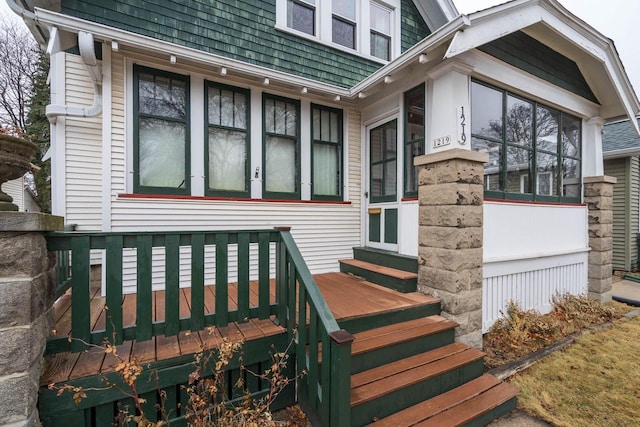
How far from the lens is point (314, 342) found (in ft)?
6.88

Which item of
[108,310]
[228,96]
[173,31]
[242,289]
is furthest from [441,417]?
[173,31]

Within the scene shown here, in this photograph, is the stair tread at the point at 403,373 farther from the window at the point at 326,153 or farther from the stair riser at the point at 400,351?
the window at the point at 326,153

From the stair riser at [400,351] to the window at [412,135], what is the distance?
1733 millimetres

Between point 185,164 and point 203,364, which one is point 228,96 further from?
point 203,364

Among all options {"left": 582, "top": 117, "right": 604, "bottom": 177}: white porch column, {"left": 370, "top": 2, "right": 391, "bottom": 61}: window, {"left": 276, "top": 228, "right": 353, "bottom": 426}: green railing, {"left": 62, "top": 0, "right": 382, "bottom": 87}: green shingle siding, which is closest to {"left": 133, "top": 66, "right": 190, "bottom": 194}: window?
{"left": 62, "top": 0, "right": 382, "bottom": 87}: green shingle siding

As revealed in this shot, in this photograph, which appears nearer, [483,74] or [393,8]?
[483,74]

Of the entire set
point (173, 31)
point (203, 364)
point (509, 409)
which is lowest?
point (509, 409)

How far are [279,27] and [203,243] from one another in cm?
372

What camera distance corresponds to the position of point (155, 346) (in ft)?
7.19

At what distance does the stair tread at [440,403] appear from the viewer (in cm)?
217

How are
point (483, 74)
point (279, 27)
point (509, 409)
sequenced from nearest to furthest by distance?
point (509, 409) → point (483, 74) → point (279, 27)

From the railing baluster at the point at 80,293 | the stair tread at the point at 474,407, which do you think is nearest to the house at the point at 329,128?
the railing baluster at the point at 80,293

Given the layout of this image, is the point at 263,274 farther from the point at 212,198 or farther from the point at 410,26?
the point at 410,26

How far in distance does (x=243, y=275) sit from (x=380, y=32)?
5237mm
